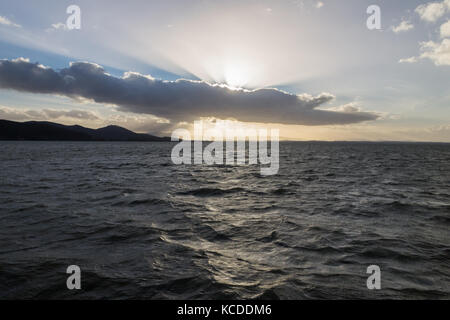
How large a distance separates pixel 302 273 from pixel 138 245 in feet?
17.0

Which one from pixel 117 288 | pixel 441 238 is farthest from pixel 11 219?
pixel 441 238

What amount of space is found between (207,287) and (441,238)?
31.1 feet

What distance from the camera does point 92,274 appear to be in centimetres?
647

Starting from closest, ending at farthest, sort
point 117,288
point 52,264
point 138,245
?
1. point 117,288
2. point 52,264
3. point 138,245

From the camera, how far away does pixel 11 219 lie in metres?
11.0

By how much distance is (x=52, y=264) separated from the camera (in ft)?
22.8
